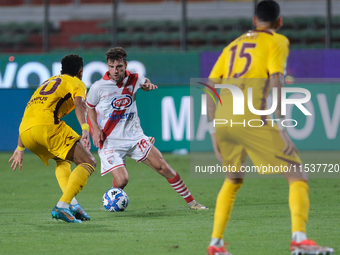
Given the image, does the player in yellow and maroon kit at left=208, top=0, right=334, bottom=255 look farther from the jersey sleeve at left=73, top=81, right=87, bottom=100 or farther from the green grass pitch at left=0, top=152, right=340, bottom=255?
the jersey sleeve at left=73, top=81, right=87, bottom=100

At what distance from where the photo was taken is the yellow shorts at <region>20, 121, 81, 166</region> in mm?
6145

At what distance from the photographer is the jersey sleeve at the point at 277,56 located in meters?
4.09

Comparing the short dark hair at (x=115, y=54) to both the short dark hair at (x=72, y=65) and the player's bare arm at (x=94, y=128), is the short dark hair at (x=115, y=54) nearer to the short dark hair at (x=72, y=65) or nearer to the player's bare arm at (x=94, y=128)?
the short dark hair at (x=72, y=65)

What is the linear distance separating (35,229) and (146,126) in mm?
8232

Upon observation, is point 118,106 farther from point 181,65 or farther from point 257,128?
point 181,65

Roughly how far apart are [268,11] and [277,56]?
412 mm

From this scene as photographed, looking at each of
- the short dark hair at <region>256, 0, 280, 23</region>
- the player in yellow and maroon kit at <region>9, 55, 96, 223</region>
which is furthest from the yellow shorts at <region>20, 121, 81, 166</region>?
the short dark hair at <region>256, 0, 280, 23</region>

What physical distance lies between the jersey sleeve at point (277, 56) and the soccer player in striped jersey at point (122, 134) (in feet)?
9.37

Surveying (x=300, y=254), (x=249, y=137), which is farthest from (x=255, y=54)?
(x=300, y=254)

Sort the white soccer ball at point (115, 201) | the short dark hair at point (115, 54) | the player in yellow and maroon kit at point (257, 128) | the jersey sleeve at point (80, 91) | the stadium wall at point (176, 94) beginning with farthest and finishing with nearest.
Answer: the stadium wall at point (176, 94) < the white soccer ball at point (115, 201) < the short dark hair at point (115, 54) < the jersey sleeve at point (80, 91) < the player in yellow and maroon kit at point (257, 128)

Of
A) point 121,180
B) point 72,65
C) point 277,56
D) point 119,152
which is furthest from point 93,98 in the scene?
point 277,56

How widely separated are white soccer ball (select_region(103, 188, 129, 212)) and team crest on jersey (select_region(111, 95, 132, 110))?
105cm

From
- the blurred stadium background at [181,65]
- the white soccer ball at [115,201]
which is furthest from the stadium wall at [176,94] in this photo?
the white soccer ball at [115,201]

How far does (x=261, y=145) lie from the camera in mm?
4164
